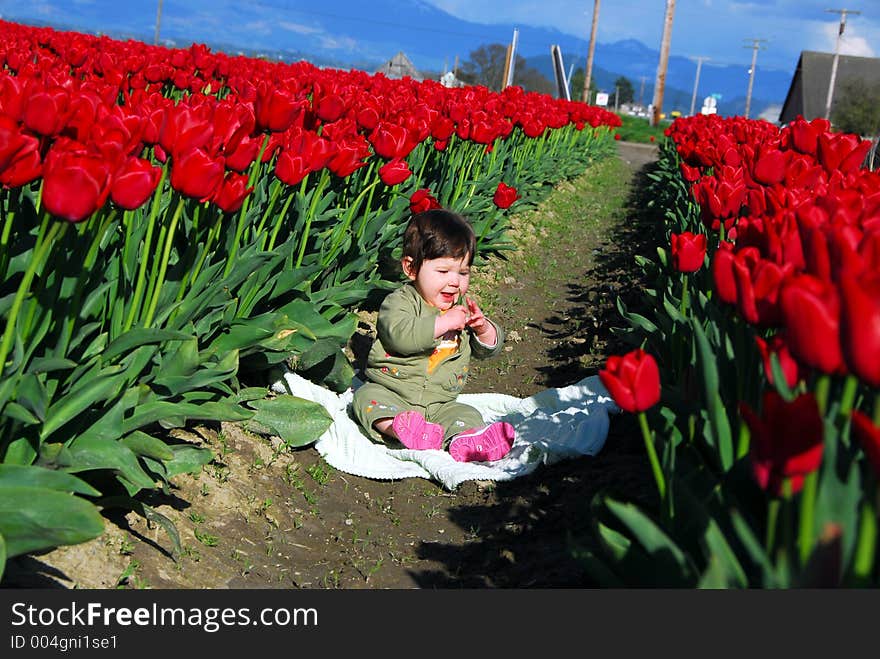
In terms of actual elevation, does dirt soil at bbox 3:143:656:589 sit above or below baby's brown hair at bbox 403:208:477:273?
below

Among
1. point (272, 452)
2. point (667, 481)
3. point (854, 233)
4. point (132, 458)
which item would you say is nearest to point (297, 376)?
point (272, 452)

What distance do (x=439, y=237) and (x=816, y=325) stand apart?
249 cm

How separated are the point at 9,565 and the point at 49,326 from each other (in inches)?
22.7

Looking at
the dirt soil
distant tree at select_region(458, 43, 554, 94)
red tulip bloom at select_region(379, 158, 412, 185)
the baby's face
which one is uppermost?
distant tree at select_region(458, 43, 554, 94)

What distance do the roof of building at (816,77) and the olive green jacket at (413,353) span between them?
183 ft

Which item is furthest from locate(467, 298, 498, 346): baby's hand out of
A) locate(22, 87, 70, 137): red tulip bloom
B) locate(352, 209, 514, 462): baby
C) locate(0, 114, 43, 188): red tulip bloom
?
locate(0, 114, 43, 188): red tulip bloom

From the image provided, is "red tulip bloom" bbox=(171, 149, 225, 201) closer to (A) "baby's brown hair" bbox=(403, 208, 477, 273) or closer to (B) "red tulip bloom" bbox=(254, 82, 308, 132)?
(B) "red tulip bloom" bbox=(254, 82, 308, 132)

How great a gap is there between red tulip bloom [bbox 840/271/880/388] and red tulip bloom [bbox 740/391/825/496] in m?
0.08

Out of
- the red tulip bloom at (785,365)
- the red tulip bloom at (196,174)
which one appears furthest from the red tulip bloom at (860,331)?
the red tulip bloom at (196,174)

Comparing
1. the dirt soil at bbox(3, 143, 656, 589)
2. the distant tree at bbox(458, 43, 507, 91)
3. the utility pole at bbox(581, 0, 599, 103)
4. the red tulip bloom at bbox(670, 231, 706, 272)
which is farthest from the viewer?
the distant tree at bbox(458, 43, 507, 91)

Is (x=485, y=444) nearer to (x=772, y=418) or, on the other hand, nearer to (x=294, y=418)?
(x=294, y=418)

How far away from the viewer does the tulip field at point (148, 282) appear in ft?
6.85

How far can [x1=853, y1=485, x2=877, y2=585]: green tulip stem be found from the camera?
1.32 m

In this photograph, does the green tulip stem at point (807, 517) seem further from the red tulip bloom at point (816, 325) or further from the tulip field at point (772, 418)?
the red tulip bloom at point (816, 325)
